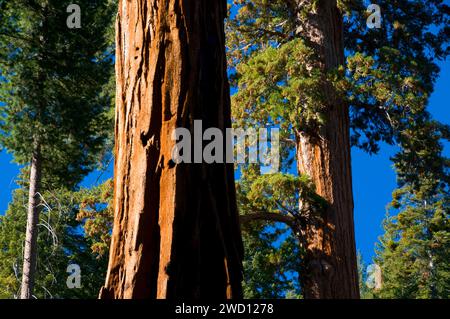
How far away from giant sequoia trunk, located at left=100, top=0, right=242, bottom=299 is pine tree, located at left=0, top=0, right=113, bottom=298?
13.2 m

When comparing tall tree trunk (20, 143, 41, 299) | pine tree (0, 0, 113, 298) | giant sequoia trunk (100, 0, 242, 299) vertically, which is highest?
pine tree (0, 0, 113, 298)

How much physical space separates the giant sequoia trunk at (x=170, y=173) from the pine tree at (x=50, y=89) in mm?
13220

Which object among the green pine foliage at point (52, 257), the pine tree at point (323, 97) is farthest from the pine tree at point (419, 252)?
the pine tree at point (323, 97)

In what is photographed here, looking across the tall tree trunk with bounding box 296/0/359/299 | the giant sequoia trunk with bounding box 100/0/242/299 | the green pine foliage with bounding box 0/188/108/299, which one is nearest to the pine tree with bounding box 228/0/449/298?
the tall tree trunk with bounding box 296/0/359/299

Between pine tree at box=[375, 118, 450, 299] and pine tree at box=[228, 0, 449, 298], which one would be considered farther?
pine tree at box=[375, 118, 450, 299]

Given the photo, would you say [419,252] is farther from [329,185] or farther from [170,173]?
[170,173]

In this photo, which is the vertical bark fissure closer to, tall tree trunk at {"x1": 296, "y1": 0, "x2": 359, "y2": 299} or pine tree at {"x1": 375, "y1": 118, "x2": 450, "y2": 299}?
tall tree trunk at {"x1": 296, "y1": 0, "x2": 359, "y2": 299}

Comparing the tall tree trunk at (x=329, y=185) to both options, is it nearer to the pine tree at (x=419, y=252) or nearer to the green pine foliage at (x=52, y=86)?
the green pine foliage at (x=52, y=86)

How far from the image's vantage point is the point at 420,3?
543 inches

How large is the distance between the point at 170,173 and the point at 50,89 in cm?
1442

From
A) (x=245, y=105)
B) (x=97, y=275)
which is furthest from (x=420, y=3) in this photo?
(x=97, y=275)

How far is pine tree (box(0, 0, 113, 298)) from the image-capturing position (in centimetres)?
1764

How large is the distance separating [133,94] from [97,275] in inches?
965

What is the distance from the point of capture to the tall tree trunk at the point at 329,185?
10.3 m
